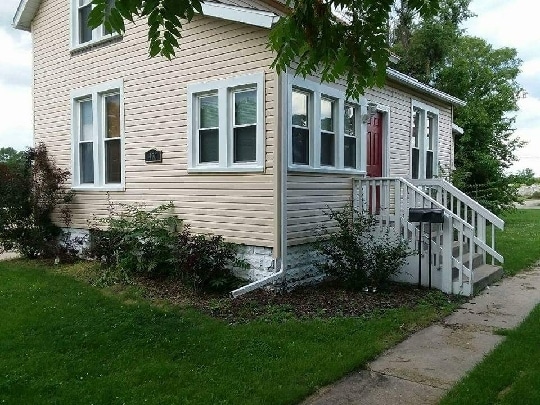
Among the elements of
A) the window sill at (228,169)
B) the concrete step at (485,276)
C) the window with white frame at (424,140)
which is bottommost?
the concrete step at (485,276)

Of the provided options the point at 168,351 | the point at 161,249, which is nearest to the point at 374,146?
the point at 161,249

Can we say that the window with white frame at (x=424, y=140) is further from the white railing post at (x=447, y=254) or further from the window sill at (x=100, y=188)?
the window sill at (x=100, y=188)

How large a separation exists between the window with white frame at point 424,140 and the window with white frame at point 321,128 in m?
3.02

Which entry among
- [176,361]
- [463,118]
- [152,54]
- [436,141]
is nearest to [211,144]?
[176,361]

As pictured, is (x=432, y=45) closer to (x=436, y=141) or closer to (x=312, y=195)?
(x=436, y=141)

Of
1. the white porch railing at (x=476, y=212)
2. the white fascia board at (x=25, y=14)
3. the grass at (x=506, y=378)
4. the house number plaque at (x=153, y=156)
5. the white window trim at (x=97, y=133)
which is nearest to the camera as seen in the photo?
the grass at (x=506, y=378)

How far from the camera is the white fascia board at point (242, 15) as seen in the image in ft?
20.9

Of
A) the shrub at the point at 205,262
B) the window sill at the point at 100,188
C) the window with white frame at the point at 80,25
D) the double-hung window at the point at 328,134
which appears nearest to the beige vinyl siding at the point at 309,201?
the double-hung window at the point at 328,134

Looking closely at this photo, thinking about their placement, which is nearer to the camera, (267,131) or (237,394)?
(237,394)

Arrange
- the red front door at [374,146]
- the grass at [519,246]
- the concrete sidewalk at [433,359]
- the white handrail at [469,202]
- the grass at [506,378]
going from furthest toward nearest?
the red front door at [374,146], the grass at [519,246], the white handrail at [469,202], the concrete sidewalk at [433,359], the grass at [506,378]

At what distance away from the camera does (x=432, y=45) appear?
19.3 meters

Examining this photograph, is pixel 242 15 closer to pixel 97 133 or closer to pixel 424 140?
pixel 97 133

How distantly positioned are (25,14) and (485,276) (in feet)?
36.2

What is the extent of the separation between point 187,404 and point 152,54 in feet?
8.13
